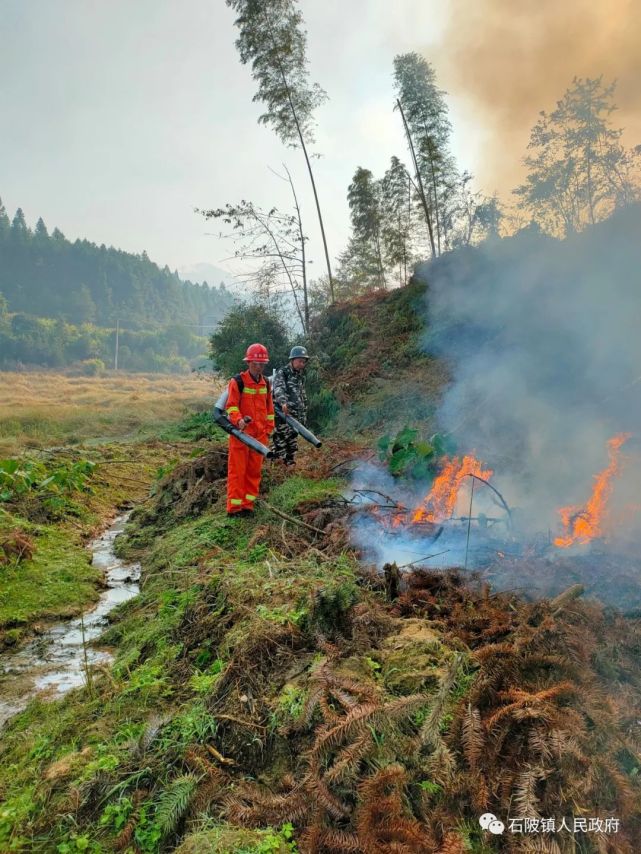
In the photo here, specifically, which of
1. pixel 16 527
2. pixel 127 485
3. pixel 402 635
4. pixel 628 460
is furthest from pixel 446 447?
pixel 127 485

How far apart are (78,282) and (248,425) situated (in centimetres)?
8766

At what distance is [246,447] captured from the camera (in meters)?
6.75

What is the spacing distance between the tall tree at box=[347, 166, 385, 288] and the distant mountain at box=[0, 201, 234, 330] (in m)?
40.7

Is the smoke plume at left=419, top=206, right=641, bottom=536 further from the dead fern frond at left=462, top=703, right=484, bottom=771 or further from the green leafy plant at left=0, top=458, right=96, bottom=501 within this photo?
the green leafy plant at left=0, top=458, right=96, bottom=501

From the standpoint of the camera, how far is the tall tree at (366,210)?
2883 centimetres

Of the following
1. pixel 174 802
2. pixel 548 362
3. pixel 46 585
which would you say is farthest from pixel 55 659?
pixel 548 362

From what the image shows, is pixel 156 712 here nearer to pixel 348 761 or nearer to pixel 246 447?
pixel 348 761

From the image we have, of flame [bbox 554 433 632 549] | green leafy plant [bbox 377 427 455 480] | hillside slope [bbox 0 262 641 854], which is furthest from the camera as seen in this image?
green leafy plant [bbox 377 427 455 480]

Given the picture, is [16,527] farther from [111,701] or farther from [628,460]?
[628,460]

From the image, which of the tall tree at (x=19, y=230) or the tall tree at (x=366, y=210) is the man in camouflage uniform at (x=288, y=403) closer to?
A: the tall tree at (x=366, y=210)

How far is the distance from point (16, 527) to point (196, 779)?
19.5 feet

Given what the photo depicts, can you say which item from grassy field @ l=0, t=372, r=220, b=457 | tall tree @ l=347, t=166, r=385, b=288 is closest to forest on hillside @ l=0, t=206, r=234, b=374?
grassy field @ l=0, t=372, r=220, b=457

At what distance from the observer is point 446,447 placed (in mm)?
7578

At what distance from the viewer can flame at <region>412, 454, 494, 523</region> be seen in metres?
6.07
